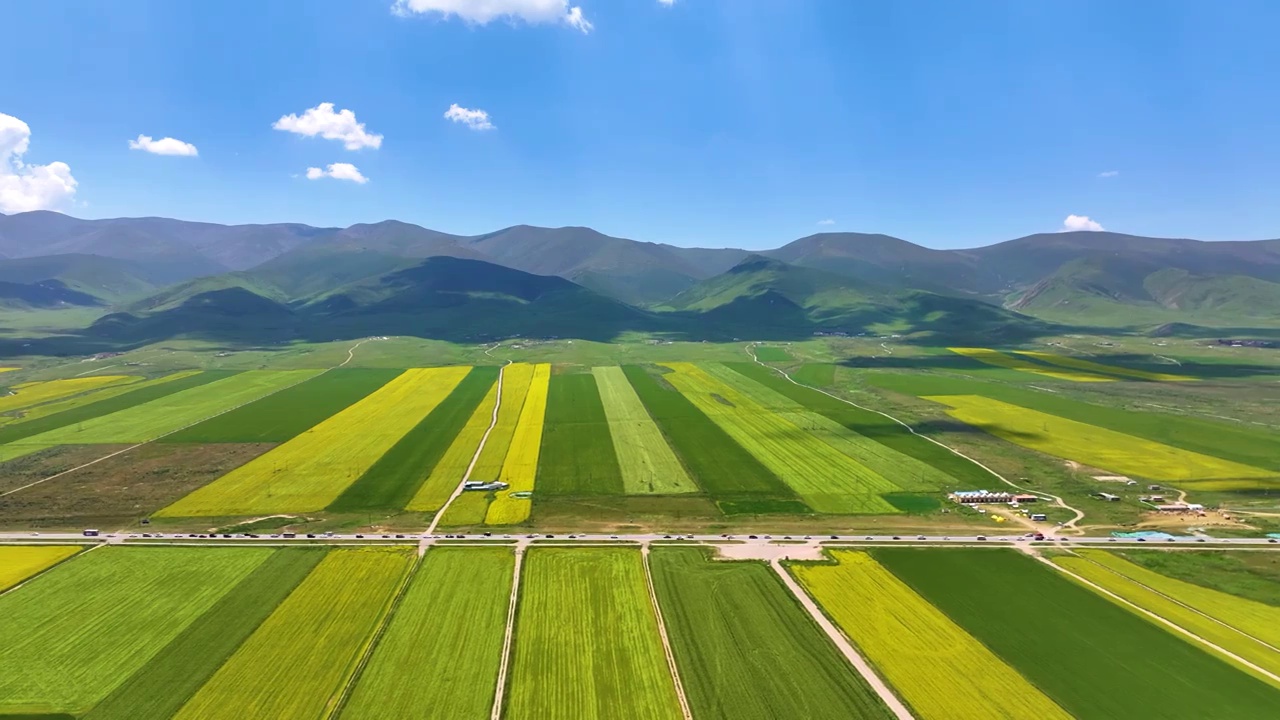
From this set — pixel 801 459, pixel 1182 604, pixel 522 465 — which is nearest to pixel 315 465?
pixel 522 465

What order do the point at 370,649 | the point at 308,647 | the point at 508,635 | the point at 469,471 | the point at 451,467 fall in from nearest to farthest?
the point at 370,649, the point at 308,647, the point at 508,635, the point at 469,471, the point at 451,467

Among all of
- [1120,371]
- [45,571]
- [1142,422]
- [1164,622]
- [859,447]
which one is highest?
[1120,371]

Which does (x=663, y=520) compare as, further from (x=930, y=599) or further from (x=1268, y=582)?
(x=1268, y=582)

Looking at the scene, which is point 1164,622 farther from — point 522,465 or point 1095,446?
point 522,465

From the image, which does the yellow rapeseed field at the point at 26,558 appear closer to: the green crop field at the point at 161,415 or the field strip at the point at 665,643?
the green crop field at the point at 161,415

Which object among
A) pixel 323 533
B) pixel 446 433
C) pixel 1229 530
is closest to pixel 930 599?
pixel 1229 530

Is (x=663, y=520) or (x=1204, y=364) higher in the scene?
(x=1204, y=364)

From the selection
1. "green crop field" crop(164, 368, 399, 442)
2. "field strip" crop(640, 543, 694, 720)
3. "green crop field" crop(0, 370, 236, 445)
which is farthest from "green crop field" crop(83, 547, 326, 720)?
"green crop field" crop(0, 370, 236, 445)
